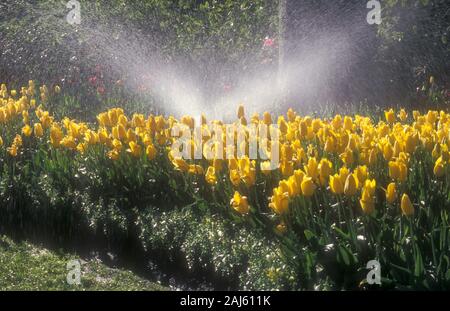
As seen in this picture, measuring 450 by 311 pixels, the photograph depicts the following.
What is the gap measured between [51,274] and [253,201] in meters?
1.05

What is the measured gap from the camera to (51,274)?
3.66 m

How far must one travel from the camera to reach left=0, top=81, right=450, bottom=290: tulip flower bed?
3008mm

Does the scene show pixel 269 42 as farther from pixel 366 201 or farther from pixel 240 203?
pixel 366 201

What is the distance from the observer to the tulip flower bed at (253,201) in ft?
9.87

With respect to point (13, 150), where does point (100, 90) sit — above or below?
above

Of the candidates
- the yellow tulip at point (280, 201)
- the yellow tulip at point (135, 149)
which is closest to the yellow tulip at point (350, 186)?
the yellow tulip at point (280, 201)

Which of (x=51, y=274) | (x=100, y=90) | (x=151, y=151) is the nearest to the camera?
(x=51, y=274)

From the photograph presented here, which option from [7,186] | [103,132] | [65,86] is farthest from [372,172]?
[65,86]

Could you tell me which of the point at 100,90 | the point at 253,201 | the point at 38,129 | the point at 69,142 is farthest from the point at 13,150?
the point at 100,90

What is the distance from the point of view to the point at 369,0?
23.5 feet

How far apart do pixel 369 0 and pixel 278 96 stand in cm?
127

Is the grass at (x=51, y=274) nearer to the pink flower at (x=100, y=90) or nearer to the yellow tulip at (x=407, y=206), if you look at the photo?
the yellow tulip at (x=407, y=206)
